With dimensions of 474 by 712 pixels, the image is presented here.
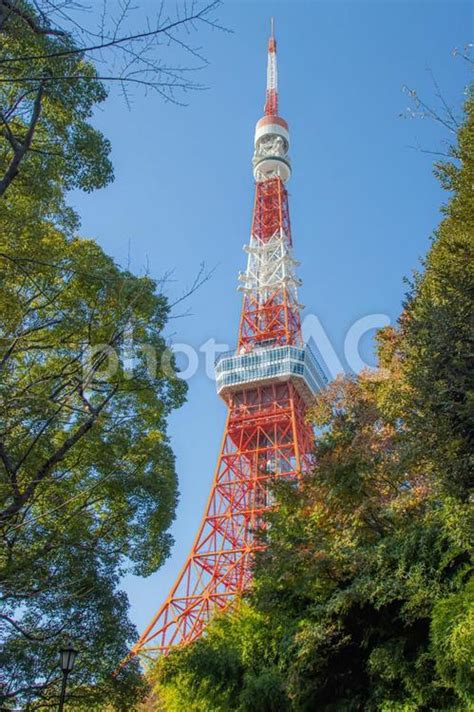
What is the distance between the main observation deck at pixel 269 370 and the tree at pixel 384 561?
2111cm

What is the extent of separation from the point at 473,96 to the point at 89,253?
5090 mm

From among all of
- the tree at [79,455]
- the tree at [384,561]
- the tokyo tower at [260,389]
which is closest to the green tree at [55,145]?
the tree at [79,455]

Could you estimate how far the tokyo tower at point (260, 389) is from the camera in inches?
1038

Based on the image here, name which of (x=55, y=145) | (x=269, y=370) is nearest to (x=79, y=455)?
(x=55, y=145)

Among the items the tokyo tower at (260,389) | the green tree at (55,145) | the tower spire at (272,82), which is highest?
the tower spire at (272,82)

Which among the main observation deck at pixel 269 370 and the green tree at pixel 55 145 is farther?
the main observation deck at pixel 269 370

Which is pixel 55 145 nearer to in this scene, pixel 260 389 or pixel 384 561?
pixel 384 561

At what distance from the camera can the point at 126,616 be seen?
7184 mm

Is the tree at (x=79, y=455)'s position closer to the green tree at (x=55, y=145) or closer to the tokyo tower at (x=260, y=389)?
the green tree at (x=55, y=145)

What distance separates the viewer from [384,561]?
23.3ft

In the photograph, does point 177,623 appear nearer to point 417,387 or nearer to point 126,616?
point 126,616

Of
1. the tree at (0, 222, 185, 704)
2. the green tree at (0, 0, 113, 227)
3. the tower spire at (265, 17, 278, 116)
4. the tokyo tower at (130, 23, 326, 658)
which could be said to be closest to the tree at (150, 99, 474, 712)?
the tree at (0, 222, 185, 704)

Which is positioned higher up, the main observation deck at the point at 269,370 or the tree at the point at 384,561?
the main observation deck at the point at 269,370

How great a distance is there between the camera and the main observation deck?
3100 cm
